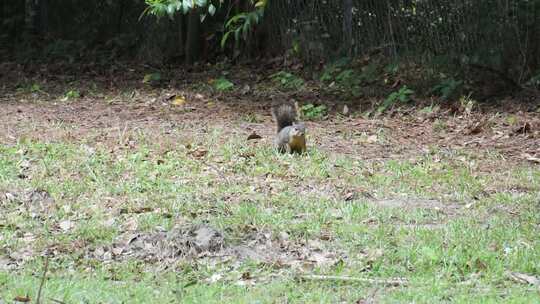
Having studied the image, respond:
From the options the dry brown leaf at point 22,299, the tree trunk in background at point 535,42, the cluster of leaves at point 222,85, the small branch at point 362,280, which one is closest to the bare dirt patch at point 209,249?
the small branch at point 362,280

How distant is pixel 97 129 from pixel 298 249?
495cm

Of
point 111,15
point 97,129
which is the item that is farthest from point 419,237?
point 111,15

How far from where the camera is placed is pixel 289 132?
833 centimetres

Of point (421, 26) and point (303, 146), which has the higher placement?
point (421, 26)

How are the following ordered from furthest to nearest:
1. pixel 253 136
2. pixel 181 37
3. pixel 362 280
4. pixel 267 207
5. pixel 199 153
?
pixel 181 37
pixel 253 136
pixel 199 153
pixel 267 207
pixel 362 280

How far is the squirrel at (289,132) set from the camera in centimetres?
827

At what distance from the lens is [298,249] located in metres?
5.65

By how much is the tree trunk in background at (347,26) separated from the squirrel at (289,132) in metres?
4.62

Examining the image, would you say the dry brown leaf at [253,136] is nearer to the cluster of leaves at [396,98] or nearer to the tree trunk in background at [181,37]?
the cluster of leaves at [396,98]

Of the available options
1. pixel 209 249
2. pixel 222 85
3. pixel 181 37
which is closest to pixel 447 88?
pixel 222 85

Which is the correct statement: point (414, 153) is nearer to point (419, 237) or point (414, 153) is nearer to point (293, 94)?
point (419, 237)

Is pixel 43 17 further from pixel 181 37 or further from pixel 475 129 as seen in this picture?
pixel 475 129

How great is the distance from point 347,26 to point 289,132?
17.4ft

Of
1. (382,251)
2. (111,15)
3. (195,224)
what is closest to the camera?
(382,251)
